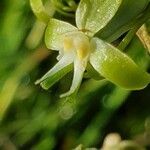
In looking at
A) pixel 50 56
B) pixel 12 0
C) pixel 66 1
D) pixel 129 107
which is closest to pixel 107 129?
pixel 129 107

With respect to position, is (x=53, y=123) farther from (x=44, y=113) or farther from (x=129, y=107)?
(x=129, y=107)

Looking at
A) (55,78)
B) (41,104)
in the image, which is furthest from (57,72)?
(41,104)

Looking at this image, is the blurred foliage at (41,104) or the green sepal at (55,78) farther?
the blurred foliage at (41,104)

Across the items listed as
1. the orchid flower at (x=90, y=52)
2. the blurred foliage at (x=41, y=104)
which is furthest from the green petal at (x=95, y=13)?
the blurred foliage at (x=41, y=104)

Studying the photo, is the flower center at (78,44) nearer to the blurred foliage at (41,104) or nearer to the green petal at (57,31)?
the green petal at (57,31)

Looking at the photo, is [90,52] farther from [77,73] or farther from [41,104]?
[41,104]
